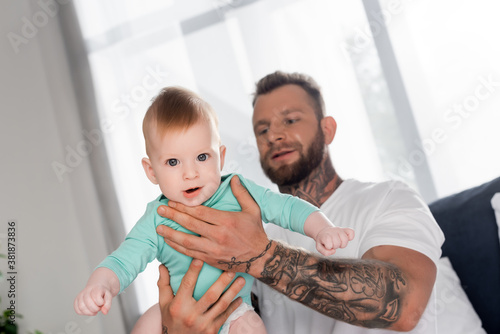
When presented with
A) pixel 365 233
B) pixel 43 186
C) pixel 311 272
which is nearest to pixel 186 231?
pixel 311 272

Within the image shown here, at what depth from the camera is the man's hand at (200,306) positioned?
1326 millimetres

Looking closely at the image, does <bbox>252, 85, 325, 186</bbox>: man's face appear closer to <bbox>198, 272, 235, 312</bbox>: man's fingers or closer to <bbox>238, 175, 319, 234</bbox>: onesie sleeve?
<bbox>238, 175, 319, 234</bbox>: onesie sleeve

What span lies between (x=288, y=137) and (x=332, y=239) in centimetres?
108

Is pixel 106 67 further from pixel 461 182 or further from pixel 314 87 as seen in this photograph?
pixel 461 182

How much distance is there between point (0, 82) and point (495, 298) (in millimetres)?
3026

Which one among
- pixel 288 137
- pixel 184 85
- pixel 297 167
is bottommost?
pixel 297 167

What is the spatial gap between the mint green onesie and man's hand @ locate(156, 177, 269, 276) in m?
0.04

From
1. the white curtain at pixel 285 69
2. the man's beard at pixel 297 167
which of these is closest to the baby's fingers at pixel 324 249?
the man's beard at pixel 297 167

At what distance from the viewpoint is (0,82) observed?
121 inches

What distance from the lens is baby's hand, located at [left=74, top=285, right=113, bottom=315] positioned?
1068 millimetres

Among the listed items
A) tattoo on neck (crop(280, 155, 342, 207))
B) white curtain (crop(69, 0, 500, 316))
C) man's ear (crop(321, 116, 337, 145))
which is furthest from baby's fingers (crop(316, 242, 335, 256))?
white curtain (crop(69, 0, 500, 316))

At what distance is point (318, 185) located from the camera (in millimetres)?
2088

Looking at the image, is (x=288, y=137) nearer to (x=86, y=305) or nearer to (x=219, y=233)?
(x=219, y=233)

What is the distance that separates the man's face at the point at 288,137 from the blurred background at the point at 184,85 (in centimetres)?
63
